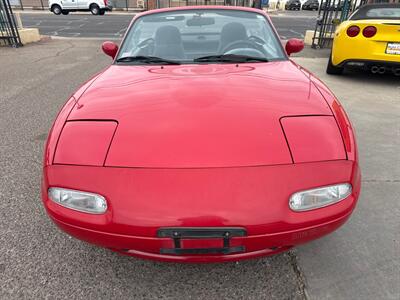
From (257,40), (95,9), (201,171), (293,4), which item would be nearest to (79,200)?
(201,171)

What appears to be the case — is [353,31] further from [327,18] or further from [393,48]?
A: [327,18]

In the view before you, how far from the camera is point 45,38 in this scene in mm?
11930

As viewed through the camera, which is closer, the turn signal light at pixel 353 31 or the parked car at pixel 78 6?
the turn signal light at pixel 353 31

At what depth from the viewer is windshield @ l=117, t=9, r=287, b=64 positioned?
8.40ft

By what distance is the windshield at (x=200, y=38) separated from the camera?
256cm

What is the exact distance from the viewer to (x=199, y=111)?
173cm

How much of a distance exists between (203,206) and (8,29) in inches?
439

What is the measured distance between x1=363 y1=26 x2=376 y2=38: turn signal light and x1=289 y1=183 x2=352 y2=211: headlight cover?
4729mm

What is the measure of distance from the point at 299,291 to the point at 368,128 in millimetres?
2839

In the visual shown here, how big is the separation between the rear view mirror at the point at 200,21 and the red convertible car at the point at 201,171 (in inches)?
47.0

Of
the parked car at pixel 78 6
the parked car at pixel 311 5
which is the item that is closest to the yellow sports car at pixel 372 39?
the parked car at pixel 78 6

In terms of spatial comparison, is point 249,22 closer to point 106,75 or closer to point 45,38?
point 106,75

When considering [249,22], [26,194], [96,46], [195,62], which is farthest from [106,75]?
[96,46]

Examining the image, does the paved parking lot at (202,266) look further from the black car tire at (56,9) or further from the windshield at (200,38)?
the black car tire at (56,9)
